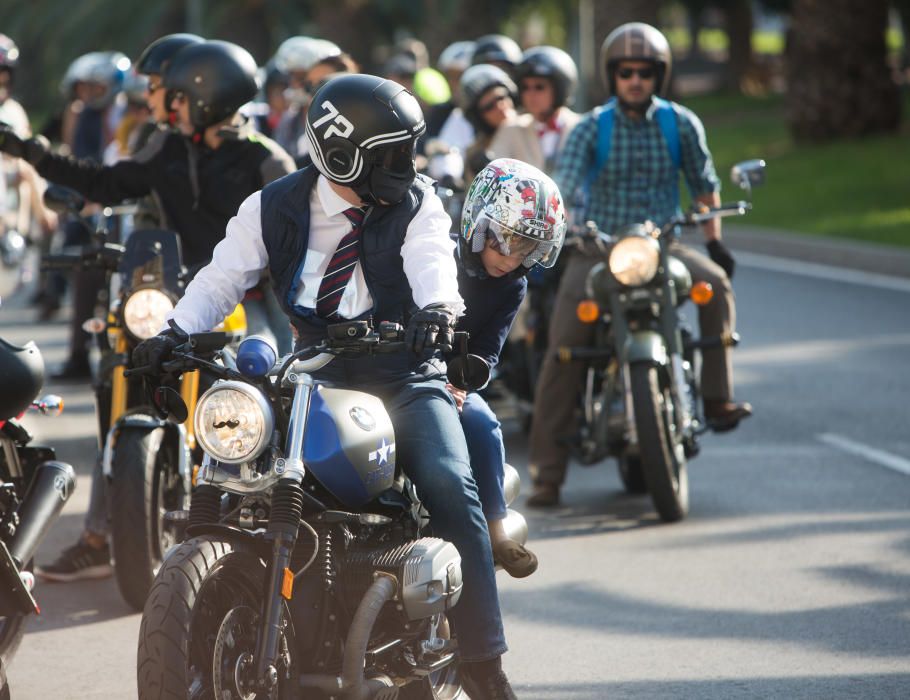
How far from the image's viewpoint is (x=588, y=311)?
307 inches

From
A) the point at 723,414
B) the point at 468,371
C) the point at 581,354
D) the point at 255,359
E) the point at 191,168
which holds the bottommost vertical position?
the point at 723,414

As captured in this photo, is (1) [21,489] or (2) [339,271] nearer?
(2) [339,271]

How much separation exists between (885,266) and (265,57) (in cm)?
2229

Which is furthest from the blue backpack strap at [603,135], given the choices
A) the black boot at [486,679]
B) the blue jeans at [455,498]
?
the black boot at [486,679]

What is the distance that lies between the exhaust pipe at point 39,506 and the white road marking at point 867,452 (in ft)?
15.2

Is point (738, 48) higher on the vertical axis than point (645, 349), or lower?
higher

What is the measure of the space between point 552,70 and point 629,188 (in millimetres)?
1689

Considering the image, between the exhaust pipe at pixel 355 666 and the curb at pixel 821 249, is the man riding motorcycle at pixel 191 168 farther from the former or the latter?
the curb at pixel 821 249

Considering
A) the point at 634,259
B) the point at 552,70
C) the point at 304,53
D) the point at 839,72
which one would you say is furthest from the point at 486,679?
the point at 839,72

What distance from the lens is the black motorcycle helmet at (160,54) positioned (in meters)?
7.18

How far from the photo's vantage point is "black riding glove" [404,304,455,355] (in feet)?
13.6

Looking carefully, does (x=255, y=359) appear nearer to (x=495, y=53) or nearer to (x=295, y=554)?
(x=295, y=554)

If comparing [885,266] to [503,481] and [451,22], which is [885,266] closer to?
[503,481]

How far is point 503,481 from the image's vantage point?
5.01 metres
